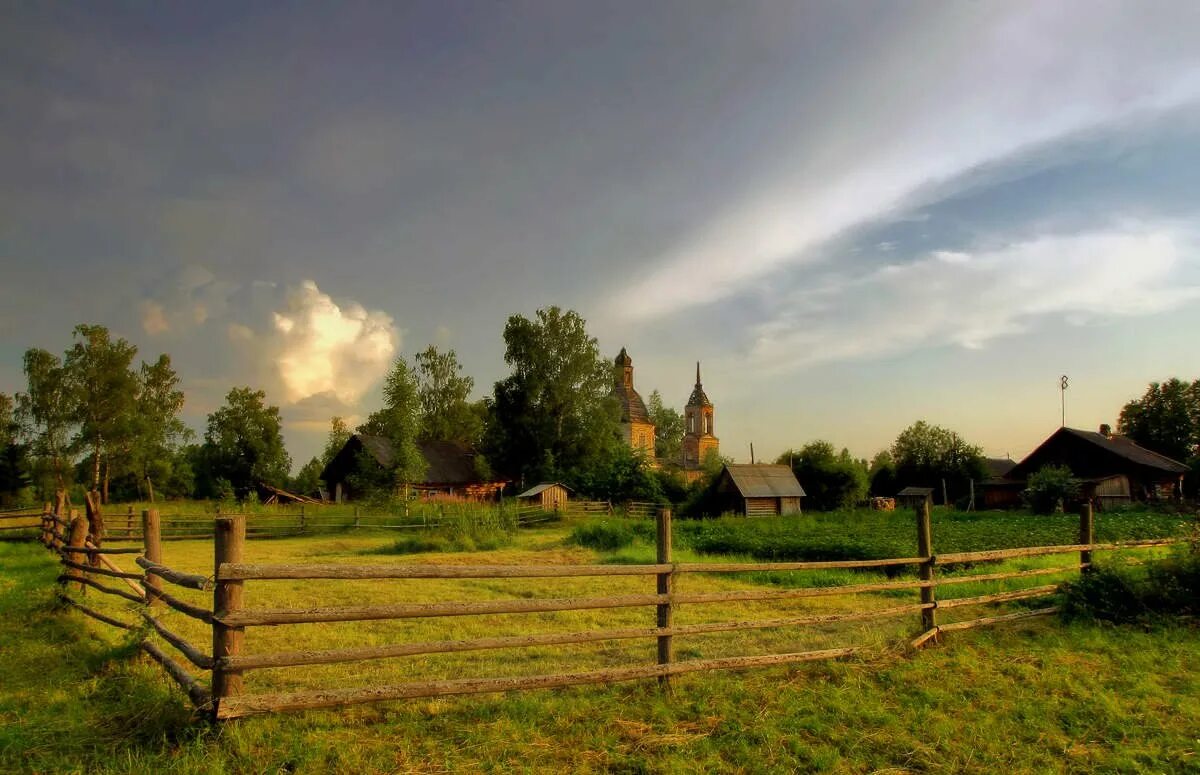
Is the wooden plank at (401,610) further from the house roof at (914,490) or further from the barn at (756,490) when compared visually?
the house roof at (914,490)

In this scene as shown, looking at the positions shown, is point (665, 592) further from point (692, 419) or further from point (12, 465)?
point (692, 419)

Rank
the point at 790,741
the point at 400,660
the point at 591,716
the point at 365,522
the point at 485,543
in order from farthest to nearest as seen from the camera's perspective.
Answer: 1. the point at 365,522
2. the point at 485,543
3. the point at 400,660
4. the point at 591,716
5. the point at 790,741

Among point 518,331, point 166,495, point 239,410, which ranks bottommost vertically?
point 166,495

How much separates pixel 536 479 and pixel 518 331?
10491mm

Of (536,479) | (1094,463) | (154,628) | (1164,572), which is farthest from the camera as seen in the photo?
(536,479)

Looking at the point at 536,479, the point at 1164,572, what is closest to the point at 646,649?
the point at 1164,572

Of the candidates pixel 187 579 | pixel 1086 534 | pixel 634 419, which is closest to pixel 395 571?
pixel 187 579

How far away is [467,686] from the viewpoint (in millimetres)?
5215

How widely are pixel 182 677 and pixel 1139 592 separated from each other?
1054cm

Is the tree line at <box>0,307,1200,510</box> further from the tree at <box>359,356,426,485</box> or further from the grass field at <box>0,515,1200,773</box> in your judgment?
the grass field at <box>0,515,1200,773</box>

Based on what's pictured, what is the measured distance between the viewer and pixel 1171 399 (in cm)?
6219

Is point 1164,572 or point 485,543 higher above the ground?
point 1164,572

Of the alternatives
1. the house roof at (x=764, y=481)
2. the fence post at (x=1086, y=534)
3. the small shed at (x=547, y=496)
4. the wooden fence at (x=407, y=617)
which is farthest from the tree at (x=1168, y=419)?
the wooden fence at (x=407, y=617)

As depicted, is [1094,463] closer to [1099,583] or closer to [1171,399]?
[1171,399]
